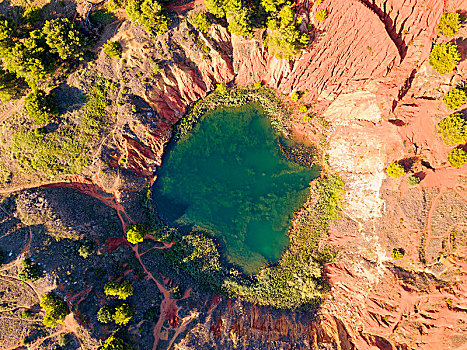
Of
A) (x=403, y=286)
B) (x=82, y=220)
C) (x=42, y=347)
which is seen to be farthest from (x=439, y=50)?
(x=42, y=347)

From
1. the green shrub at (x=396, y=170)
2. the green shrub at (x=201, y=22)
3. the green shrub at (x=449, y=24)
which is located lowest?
the green shrub at (x=396, y=170)

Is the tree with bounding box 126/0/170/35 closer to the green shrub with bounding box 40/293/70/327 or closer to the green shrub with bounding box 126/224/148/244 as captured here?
the green shrub with bounding box 126/224/148/244

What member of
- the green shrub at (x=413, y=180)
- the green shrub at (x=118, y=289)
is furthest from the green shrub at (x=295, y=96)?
the green shrub at (x=118, y=289)

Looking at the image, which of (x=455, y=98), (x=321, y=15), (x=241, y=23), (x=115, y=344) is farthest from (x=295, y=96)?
(x=115, y=344)

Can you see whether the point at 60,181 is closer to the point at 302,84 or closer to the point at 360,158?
the point at 302,84

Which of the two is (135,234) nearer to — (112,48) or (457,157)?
(112,48)

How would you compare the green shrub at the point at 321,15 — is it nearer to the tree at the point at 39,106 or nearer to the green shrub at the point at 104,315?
the tree at the point at 39,106
